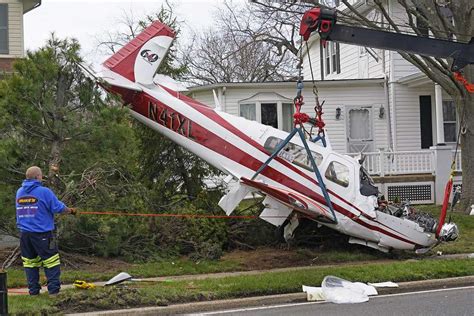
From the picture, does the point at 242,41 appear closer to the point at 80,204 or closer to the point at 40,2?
the point at 40,2

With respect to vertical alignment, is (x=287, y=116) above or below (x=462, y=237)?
above

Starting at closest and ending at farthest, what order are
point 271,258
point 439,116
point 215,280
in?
point 215,280 → point 271,258 → point 439,116

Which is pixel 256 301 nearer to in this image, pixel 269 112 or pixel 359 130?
pixel 269 112

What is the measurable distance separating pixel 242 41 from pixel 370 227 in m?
35.5

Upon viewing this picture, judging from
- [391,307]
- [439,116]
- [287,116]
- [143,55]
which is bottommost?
[391,307]

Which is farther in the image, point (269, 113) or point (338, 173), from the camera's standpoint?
point (269, 113)

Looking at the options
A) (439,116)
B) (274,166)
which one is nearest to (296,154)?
(274,166)

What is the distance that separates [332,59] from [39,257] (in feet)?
73.5

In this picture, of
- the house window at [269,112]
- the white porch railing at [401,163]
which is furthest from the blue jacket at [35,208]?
the house window at [269,112]

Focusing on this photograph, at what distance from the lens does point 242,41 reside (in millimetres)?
47188

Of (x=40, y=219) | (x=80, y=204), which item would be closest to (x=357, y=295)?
(x=40, y=219)

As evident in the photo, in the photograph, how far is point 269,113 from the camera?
23.8 m

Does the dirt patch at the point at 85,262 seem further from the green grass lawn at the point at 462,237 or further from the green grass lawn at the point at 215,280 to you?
the green grass lawn at the point at 462,237

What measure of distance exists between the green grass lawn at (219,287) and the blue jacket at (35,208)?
38.0 inches
